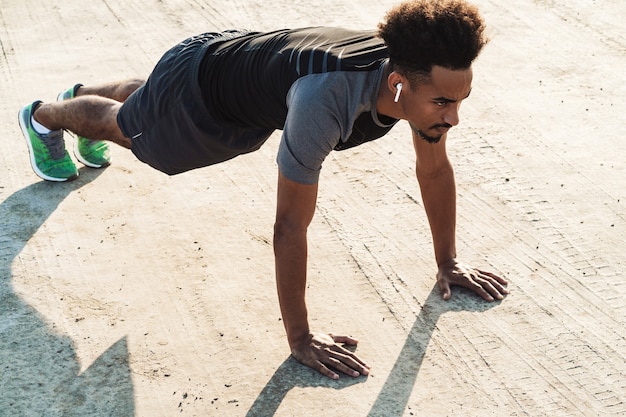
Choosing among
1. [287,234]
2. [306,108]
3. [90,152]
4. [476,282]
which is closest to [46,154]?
[90,152]

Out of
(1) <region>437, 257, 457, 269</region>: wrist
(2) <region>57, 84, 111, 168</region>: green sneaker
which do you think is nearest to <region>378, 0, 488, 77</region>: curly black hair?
(1) <region>437, 257, 457, 269</region>: wrist

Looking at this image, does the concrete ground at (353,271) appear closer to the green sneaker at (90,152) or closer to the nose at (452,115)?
the green sneaker at (90,152)

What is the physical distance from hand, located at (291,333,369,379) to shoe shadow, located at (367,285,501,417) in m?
0.14

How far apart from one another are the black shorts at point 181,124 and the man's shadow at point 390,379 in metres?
0.97

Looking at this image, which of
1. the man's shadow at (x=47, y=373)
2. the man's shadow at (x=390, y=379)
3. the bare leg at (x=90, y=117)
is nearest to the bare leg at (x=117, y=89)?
the bare leg at (x=90, y=117)

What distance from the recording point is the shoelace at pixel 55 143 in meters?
4.86

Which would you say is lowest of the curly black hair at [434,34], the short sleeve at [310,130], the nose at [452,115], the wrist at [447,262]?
the wrist at [447,262]

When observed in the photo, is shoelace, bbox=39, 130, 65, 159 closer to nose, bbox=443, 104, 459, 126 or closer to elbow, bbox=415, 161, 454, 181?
elbow, bbox=415, 161, 454, 181

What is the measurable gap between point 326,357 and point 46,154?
2.17m

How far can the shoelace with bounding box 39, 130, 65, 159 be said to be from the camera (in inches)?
191

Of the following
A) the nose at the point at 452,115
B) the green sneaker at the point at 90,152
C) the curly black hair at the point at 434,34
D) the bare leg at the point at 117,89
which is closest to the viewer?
the curly black hair at the point at 434,34

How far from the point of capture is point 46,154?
4922mm

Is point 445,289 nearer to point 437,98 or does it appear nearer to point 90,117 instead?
point 437,98

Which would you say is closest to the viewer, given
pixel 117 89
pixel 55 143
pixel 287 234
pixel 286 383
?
pixel 287 234
